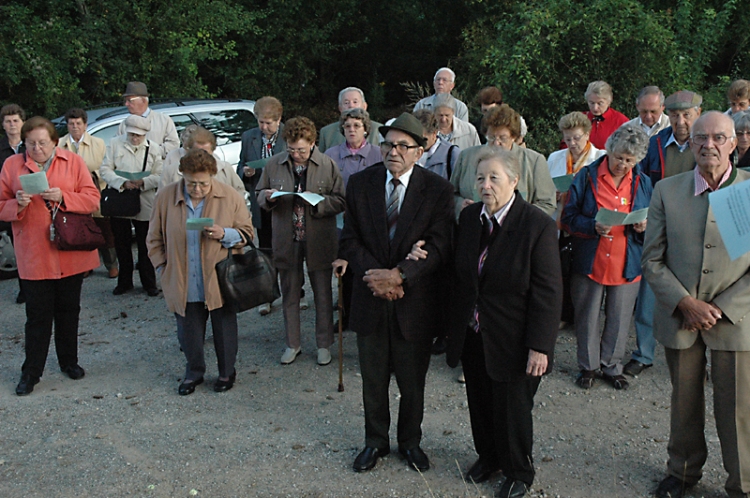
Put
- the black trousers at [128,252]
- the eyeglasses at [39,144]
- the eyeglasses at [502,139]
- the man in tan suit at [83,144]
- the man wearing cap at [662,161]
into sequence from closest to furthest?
the eyeglasses at [502,139], the eyeglasses at [39,144], the man wearing cap at [662,161], the black trousers at [128,252], the man in tan suit at [83,144]

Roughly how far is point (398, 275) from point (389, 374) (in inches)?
26.0

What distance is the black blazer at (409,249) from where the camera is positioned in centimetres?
439

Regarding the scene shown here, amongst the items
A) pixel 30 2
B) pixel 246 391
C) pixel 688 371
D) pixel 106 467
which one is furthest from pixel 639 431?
pixel 30 2

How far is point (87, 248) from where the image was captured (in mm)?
5938

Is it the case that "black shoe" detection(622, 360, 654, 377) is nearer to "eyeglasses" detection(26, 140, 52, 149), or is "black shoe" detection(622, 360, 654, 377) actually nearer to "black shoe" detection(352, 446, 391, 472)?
"black shoe" detection(352, 446, 391, 472)

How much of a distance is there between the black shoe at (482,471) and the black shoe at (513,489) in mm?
187

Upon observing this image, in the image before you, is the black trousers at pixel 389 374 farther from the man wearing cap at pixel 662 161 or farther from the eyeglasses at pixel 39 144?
the eyeglasses at pixel 39 144

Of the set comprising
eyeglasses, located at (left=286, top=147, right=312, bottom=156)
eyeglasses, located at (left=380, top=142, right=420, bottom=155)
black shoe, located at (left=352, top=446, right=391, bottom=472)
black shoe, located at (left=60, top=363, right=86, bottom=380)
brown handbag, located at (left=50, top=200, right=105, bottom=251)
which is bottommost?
black shoe, located at (left=60, top=363, right=86, bottom=380)

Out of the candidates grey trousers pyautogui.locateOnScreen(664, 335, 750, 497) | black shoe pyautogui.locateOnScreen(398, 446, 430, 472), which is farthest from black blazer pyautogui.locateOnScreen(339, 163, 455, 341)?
grey trousers pyautogui.locateOnScreen(664, 335, 750, 497)

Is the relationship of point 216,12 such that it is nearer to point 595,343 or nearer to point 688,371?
point 595,343

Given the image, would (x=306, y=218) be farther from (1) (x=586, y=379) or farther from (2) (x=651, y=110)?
(2) (x=651, y=110)

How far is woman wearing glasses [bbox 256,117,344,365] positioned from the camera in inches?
244

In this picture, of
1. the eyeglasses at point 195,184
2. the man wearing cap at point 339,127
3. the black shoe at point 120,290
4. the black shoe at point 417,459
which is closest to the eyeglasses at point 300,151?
the eyeglasses at point 195,184

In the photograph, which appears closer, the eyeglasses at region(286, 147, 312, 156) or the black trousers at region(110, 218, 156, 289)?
the eyeglasses at region(286, 147, 312, 156)
